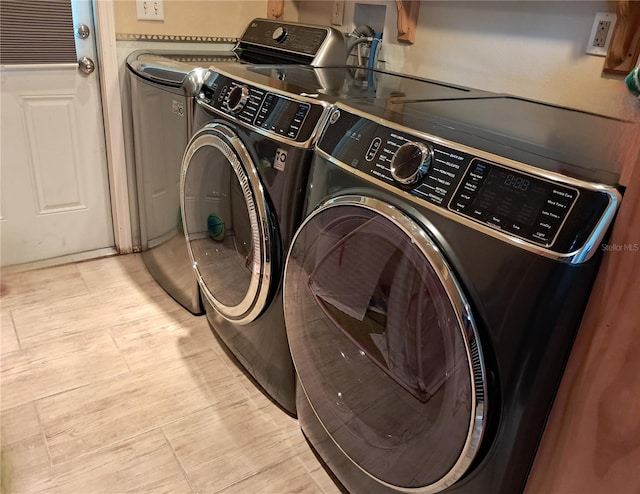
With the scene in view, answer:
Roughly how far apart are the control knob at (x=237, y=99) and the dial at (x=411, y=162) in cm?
62

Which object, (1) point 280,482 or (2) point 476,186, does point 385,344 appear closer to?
(2) point 476,186

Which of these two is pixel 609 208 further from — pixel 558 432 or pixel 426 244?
pixel 558 432

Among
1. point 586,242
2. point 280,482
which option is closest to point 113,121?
point 280,482

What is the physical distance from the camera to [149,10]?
212cm

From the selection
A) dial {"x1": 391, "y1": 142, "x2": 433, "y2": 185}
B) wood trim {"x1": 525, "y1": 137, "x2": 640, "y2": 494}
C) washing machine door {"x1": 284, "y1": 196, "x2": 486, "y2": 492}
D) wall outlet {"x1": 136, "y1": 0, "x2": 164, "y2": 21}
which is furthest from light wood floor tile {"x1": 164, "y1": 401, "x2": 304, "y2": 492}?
wall outlet {"x1": 136, "y1": 0, "x2": 164, "y2": 21}

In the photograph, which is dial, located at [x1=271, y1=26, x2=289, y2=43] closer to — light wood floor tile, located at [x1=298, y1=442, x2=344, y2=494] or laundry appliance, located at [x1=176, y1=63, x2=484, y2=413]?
laundry appliance, located at [x1=176, y1=63, x2=484, y2=413]

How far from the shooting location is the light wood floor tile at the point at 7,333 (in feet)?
5.82

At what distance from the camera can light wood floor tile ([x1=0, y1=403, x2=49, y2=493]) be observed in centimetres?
131

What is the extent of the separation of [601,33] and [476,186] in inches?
35.1

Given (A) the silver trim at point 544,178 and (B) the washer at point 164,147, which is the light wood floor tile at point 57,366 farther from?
(A) the silver trim at point 544,178

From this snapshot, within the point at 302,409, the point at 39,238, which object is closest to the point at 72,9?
the point at 39,238

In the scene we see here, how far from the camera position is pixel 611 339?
0.74 m

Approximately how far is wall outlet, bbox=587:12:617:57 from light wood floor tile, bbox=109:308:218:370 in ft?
5.05

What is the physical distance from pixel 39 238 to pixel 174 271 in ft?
2.40
